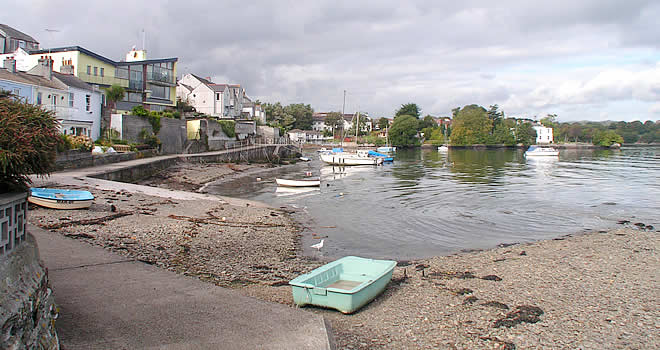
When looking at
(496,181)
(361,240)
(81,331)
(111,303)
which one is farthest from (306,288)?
(496,181)

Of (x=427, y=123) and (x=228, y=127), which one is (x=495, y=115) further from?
(x=228, y=127)

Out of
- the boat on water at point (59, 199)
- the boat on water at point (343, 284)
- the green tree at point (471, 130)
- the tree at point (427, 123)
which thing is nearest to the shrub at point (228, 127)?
the boat on water at point (59, 199)

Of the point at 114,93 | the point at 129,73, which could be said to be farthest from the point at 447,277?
the point at 129,73

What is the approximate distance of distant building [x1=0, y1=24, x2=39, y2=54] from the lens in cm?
5860

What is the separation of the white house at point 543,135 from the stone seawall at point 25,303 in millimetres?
188164

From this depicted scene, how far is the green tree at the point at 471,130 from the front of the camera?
5851 inches

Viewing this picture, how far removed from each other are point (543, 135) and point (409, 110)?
5655 cm

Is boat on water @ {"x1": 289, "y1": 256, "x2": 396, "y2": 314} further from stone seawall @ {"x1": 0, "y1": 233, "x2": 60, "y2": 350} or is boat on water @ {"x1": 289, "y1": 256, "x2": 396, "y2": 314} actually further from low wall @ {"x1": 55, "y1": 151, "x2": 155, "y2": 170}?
low wall @ {"x1": 55, "y1": 151, "x2": 155, "y2": 170}

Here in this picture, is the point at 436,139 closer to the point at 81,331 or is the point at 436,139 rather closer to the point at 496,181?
the point at 496,181

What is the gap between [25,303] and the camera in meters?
4.03

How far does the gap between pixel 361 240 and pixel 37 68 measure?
102 feet

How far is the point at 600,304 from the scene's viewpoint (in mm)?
9422

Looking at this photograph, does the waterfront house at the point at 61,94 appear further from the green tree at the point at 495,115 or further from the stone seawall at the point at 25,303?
the green tree at the point at 495,115

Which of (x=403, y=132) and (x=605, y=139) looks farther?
(x=605, y=139)
